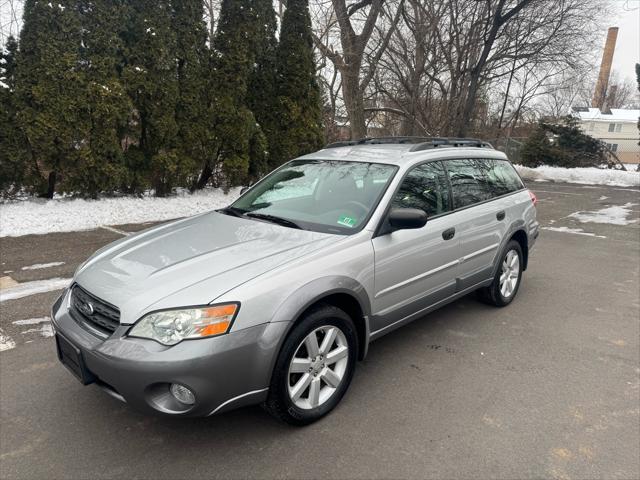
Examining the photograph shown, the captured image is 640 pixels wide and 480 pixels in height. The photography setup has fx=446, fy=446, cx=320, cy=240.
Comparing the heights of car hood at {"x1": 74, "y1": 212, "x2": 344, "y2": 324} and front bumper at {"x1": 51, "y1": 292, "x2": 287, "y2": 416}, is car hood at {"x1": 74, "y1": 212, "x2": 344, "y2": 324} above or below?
above

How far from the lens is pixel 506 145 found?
26359 millimetres

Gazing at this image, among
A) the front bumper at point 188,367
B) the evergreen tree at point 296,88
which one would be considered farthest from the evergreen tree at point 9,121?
the front bumper at point 188,367

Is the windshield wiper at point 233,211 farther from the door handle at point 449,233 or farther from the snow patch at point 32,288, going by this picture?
the snow patch at point 32,288

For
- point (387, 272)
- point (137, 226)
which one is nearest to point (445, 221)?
point (387, 272)

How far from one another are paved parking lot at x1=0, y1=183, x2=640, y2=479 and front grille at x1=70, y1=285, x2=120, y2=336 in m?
0.65

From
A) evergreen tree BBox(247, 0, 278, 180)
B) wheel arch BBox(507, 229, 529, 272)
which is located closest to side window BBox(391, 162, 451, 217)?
wheel arch BBox(507, 229, 529, 272)

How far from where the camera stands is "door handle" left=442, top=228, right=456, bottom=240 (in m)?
3.50

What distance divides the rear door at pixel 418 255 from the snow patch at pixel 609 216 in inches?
314

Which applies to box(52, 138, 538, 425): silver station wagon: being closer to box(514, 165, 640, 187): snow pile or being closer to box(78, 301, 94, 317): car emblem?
box(78, 301, 94, 317): car emblem

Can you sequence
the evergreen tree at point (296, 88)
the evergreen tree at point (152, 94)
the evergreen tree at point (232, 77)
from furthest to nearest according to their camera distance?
the evergreen tree at point (296, 88)
the evergreen tree at point (232, 77)
the evergreen tree at point (152, 94)

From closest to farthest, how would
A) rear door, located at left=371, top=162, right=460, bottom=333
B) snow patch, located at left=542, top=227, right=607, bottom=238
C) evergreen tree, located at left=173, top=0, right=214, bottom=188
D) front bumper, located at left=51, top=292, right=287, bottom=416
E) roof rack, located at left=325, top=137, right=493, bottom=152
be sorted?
front bumper, located at left=51, top=292, right=287, bottom=416
rear door, located at left=371, top=162, right=460, bottom=333
roof rack, located at left=325, top=137, right=493, bottom=152
snow patch, located at left=542, top=227, right=607, bottom=238
evergreen tree, located at left=173, top=0, right=214, bottom=188

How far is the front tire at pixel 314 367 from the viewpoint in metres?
2.41

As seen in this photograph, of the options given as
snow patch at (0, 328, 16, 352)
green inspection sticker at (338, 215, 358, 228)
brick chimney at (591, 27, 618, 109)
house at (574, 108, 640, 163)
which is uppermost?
brick chimney at (591, 27, 618, 109)

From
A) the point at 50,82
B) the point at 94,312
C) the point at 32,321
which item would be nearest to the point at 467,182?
the point at 94,312
